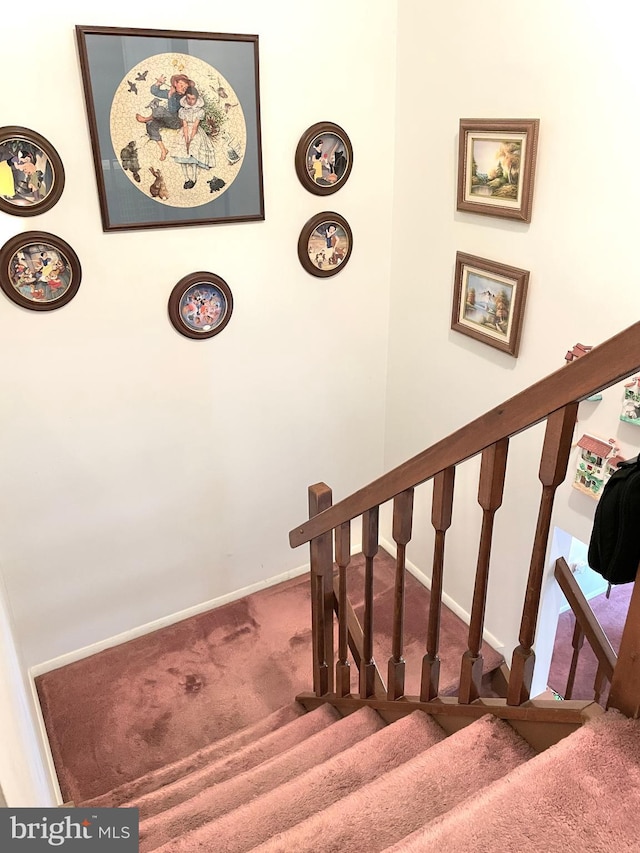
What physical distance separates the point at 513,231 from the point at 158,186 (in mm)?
1428

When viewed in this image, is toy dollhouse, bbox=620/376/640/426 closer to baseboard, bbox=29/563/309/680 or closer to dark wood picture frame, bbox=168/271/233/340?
dark wood picture frame, bbox=168/271/233/340

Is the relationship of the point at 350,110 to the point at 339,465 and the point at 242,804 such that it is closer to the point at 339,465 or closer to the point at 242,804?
the point at 339,465

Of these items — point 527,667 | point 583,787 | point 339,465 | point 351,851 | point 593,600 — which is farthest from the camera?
point 593,600

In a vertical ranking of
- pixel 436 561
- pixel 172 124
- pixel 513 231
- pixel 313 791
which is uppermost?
pixel 172 124

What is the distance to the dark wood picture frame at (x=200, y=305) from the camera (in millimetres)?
2795

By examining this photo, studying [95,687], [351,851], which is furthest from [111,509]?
[351,851]

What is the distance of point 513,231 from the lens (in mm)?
2566

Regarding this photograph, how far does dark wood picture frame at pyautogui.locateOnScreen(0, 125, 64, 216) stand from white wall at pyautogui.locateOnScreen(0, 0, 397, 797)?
0.04 meters

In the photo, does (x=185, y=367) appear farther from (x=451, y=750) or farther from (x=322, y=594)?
(x=451, y=750)

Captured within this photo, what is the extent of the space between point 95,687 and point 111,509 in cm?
83

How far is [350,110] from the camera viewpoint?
9.57 feet

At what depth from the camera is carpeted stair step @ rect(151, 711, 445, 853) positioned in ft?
4.82

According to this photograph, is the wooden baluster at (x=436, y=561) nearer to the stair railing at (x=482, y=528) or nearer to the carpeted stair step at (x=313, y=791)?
the stair railing at (x=482, y=528)

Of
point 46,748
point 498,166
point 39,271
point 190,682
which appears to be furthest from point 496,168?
point 46,748
